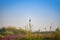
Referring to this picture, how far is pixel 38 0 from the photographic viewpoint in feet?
5.75

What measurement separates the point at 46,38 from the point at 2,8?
0.64m

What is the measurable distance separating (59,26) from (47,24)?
0.50 ft

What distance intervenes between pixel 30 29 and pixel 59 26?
360 mm

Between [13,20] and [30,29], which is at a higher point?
[13,20]

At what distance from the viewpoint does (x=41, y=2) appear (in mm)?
1759

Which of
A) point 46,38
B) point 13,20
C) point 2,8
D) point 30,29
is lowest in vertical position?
point 46,38

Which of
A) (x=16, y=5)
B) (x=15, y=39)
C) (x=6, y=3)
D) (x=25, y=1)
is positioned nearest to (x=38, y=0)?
(x=25, y=1)

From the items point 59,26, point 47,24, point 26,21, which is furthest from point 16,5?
point 59,26

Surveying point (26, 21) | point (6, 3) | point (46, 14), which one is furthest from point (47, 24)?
point (6, 3)

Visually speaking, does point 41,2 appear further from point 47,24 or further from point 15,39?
point 15,39

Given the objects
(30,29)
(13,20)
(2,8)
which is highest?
(2,8)

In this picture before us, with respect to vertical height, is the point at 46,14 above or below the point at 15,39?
above

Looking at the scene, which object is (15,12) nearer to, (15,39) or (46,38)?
(15,39)

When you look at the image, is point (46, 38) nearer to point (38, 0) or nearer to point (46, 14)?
point (46, 14)
